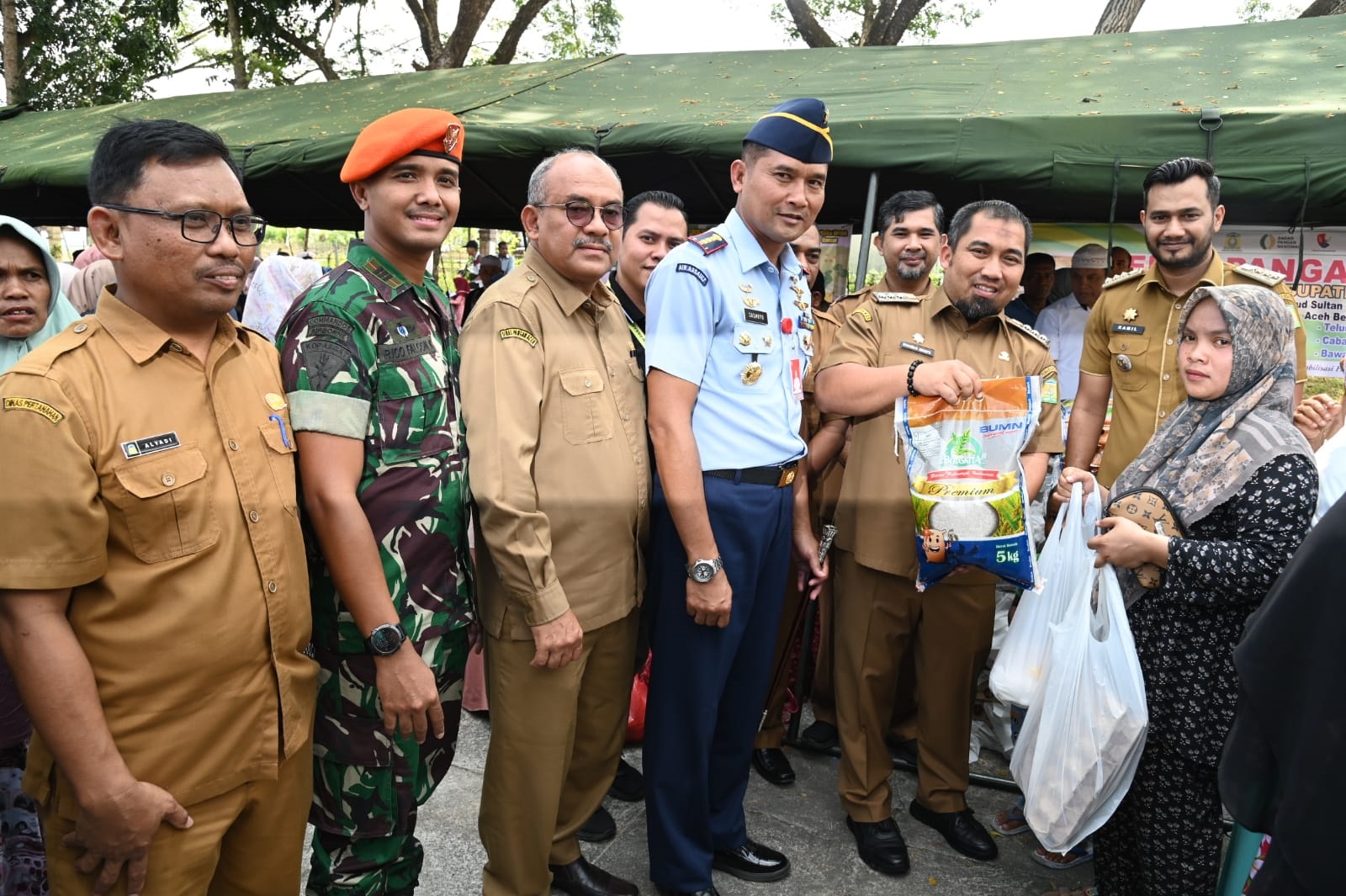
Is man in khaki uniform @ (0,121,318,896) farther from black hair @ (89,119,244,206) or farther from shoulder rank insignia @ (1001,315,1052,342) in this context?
shoulder rank insignia @ (1001,315,1052,342)

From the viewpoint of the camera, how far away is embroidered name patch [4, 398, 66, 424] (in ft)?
4.13

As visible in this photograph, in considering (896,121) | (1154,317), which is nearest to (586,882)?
(1154,317)

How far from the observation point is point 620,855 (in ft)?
8.54

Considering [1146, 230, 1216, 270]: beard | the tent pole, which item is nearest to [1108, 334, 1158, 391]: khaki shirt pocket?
[1146, 230, 1216, 270]: beard

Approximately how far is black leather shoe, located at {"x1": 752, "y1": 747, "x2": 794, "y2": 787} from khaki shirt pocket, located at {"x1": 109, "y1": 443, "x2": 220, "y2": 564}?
222 centimetres

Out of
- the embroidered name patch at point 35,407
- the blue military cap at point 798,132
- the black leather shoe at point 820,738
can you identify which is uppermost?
the blue military cap at point 798,132

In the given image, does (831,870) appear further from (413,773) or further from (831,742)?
(413,773)

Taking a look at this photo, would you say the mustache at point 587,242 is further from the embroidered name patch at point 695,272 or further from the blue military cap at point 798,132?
the blue military cap at point 798,132

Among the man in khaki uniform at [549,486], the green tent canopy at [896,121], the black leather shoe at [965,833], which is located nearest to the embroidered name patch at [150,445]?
the man in khaki uniform at [549,486]

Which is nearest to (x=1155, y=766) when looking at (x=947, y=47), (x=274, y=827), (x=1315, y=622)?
(x=1315, y=622)

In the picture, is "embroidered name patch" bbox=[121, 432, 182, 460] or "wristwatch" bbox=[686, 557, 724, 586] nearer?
"embroidered name patch" bbox=[121, 432, 182, 460]

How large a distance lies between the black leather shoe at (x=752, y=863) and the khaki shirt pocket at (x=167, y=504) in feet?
5.89

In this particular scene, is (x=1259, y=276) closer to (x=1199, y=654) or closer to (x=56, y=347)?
(x=1199, y=654)

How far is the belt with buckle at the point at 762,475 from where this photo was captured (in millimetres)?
2193
